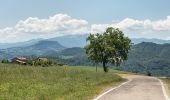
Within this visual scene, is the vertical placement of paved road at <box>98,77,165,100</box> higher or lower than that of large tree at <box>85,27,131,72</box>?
lower

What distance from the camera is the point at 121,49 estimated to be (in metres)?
91.8

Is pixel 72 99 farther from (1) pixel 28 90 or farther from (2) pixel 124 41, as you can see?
(2) pixel 124 41

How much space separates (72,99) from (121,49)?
6997 centimetres

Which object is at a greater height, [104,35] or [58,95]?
[104,35]

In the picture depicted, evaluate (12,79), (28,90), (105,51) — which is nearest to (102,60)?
(105,51)

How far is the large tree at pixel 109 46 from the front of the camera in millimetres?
90750

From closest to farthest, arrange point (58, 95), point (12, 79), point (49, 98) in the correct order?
point (49, 98) → point (58, 95) → point (12, 79)

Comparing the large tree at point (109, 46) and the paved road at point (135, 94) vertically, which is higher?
the large tree at point (109, 46)

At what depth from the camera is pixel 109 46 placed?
295 feet

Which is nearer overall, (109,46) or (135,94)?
(135,94)

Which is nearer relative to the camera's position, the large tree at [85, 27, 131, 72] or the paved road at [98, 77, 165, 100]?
the paved road at [98, 77, 165, 100]

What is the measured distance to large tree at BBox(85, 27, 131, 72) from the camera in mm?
90750

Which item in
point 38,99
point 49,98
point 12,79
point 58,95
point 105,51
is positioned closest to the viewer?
point 38,99

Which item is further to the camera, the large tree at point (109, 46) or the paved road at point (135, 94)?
the large tree at point (109, 46)
